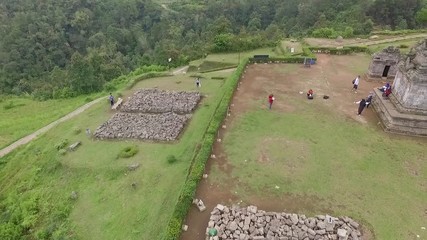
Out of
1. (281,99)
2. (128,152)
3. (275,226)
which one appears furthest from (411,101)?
(128,152)

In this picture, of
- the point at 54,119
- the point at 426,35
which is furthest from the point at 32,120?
the point at 426,35

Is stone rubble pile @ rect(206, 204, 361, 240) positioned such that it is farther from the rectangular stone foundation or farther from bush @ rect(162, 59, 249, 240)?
the rectangular stone foundation

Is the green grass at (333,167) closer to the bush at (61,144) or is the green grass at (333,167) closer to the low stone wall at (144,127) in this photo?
the low stone wall at (144,127)

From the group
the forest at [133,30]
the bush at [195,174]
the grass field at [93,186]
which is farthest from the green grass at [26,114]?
the bush at [195,174]

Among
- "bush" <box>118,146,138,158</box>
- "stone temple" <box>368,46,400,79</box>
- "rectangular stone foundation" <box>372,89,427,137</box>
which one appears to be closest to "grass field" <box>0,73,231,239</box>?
"bush" <box>118,146,138,158</box>

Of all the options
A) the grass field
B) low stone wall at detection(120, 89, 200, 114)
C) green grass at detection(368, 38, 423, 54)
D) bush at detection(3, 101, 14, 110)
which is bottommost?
bush at detection(3, 101, 14, 110)

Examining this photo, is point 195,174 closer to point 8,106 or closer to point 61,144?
point 61,144

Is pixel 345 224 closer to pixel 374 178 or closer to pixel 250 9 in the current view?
pixel 374 178
